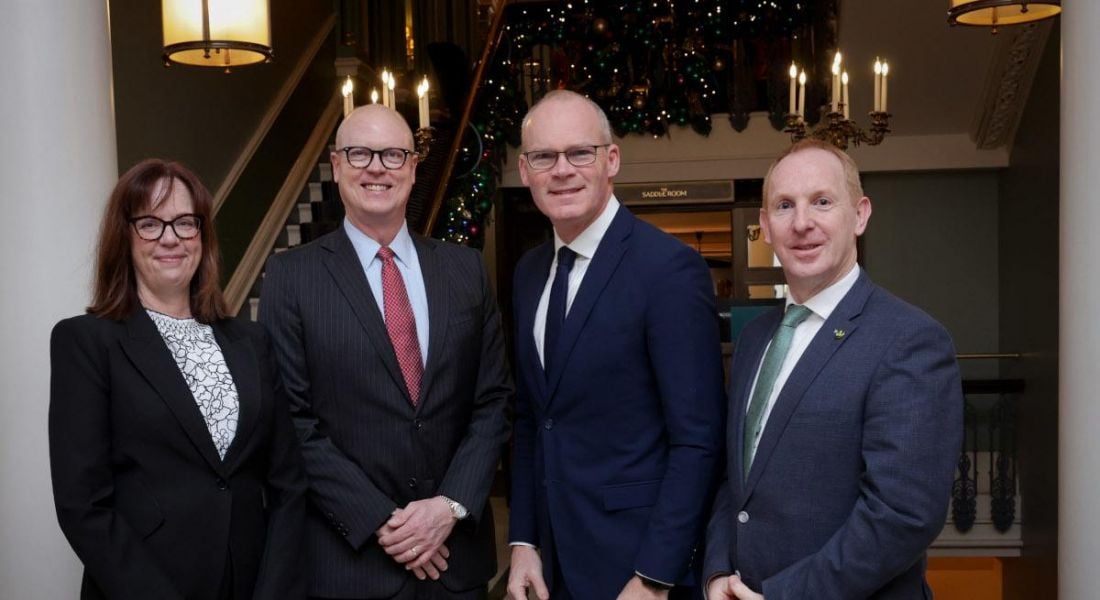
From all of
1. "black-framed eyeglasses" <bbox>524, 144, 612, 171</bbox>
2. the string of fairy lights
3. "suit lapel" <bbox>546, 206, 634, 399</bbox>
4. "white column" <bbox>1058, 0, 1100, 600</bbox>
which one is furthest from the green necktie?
the string of fairy lights

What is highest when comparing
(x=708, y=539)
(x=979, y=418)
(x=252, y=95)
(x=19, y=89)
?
(x=252, y=95)

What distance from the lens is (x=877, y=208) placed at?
998 cm

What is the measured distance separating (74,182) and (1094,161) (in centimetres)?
287

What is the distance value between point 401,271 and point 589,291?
0.55 m

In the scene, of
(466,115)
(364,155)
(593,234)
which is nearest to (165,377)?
(364,155)

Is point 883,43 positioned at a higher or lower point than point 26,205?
higher

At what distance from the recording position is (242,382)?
2.31 metres

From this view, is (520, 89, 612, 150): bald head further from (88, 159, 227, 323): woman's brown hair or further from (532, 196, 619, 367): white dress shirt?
(88, 159, 227, 323): woman's brown hair

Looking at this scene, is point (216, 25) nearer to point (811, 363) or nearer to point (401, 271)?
point (401, 271)

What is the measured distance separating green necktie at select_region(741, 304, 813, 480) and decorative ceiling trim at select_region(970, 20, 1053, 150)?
20.1 ft

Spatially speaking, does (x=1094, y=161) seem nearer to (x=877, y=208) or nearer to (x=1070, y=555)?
(x=1070, y=555)

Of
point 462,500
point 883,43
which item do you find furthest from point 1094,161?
point 883,43

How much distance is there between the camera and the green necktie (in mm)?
2164

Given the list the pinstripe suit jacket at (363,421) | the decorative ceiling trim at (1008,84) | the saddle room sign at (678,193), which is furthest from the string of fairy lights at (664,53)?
the pinstripe suit jacket at (363,421)
